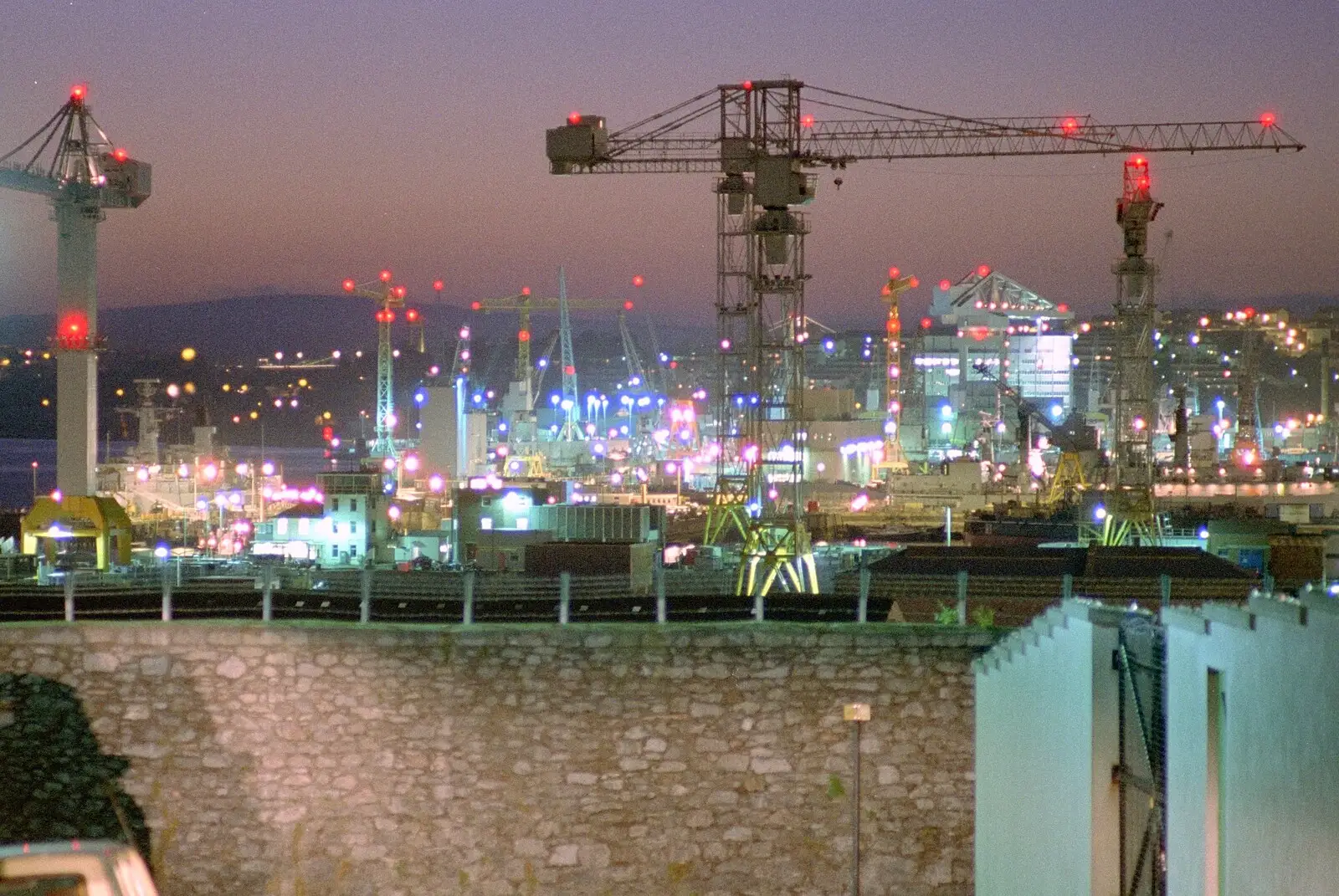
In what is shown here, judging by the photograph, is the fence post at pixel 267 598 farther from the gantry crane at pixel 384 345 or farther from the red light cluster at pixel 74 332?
the gantry crane at pixel 384 345

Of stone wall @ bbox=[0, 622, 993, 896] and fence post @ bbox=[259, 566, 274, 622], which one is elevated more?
fence post @ bbox=[259, 566, 274, 622]

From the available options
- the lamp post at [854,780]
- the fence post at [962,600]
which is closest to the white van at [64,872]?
the lamp post at [854,780]

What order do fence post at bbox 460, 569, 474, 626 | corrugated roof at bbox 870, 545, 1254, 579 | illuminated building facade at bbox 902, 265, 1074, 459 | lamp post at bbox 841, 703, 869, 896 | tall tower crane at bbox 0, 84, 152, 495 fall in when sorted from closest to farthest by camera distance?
lamp post at bbox 841, 703, 869, 896 < fence post at bbox 460, 569, 474, 626 < corrugated roof at bbox 870, 545, 1254, 579 < tall tower crane at bbox 0, 84, 152, 495 < illuminated building facade at bbox 902, 265, 1074, 459

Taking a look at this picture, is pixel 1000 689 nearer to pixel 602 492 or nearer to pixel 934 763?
pixel 934 763

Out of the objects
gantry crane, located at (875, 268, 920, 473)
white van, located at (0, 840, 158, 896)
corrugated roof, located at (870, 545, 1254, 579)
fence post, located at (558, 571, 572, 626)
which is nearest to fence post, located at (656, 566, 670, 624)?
fence post, located at (558, 571, 572, 626)

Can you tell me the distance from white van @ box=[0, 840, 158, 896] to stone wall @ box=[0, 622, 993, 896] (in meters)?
8.64

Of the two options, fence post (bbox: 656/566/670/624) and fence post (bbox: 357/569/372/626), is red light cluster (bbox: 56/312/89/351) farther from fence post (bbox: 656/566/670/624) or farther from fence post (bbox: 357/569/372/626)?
fence post (bbox: 656/566/670/624)

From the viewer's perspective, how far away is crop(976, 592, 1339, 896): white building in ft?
26.3

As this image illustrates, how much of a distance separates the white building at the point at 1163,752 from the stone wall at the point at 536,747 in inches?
28.8

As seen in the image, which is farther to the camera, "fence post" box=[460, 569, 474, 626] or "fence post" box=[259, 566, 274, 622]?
"fence post" box=[259, 566, 274, 622]

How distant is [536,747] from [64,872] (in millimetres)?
8778

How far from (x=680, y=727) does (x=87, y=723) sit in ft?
15.6

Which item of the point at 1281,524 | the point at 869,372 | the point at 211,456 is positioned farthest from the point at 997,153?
the point at 869,372

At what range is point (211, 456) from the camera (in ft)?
244
